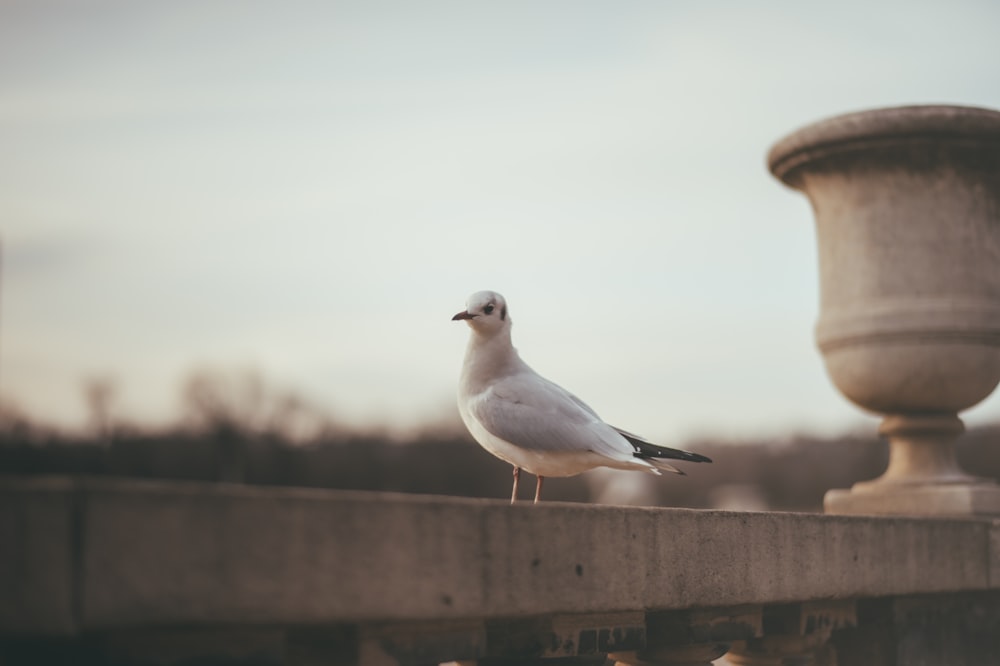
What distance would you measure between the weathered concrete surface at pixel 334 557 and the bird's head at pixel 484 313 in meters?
1.13

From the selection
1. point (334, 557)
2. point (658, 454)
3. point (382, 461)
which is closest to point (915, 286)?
point (658, 454)

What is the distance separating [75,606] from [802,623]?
3.16m

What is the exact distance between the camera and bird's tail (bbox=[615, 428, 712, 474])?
4254mm

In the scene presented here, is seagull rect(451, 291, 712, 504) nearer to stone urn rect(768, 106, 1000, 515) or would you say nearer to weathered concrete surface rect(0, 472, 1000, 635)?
weathered concrete surface rect(0, 472, 1000, 635)

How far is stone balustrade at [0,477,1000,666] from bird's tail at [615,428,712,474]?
14.0 inches

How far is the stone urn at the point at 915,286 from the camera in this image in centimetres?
644

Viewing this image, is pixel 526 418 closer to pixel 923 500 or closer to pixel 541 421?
pixel 541 421

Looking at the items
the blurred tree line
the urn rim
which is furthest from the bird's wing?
the blurred tree line

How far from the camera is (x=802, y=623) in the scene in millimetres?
4605

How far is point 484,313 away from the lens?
444cm

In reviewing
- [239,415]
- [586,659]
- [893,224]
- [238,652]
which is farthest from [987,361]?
[239,415]

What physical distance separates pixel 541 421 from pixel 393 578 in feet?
4.49

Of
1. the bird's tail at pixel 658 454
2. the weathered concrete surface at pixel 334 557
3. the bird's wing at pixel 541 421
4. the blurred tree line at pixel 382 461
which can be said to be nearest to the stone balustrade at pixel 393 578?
the weathered concrete surface at pixel 334 557

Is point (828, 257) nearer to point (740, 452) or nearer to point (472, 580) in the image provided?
point (472, 580)
